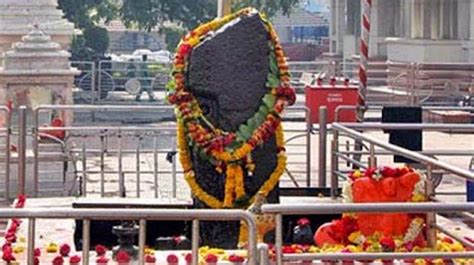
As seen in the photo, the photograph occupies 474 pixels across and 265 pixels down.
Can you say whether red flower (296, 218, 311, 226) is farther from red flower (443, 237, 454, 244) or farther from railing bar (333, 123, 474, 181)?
red flower (443, 237, 454, 244)

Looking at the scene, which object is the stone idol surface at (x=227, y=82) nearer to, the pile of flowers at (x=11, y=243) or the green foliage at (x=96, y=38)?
the pile of flowers at (x=11, y=243)

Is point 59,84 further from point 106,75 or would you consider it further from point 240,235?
point 106,75

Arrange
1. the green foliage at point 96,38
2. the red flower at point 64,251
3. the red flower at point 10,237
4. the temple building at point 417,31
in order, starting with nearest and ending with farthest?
the red flower at point 64,251
the red flower at point 10,237
the temple building at point 417,31
the green foliage at point 96,38

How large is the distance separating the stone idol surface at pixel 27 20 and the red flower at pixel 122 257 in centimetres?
1642

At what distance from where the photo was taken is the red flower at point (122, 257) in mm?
9422

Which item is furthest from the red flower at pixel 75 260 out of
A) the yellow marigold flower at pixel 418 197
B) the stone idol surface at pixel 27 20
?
the stone idol surface at pixel 27 20

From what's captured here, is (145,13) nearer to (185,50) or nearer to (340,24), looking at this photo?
(340,24)

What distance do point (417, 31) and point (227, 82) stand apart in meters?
30.8

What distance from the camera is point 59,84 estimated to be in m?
21.8

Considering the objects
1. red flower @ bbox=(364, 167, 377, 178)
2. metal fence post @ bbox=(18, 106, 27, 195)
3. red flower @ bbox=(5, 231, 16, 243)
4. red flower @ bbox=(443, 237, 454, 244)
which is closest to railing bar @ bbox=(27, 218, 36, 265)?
red flower @ bbox=(5, 231, 16, 243)

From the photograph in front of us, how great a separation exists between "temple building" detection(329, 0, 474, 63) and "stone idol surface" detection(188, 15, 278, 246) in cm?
2600

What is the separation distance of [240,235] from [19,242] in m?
1.71

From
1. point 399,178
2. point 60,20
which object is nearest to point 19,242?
point 399,178

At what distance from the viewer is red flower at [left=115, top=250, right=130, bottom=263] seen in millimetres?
9422
